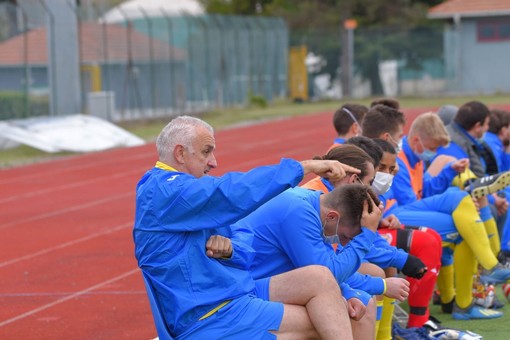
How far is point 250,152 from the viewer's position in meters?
19.9

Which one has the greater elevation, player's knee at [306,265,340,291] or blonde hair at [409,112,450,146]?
blonde hair at [409,112,450,146]

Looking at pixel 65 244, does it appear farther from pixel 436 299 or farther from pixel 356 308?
pixel 356 308

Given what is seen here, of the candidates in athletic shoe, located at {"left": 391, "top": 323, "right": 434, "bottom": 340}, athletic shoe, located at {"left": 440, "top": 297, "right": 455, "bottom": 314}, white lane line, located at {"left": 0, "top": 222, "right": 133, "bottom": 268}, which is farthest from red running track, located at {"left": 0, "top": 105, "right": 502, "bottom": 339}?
athletic shoe, located at {"left": 440, "top": 297, "right": 455, "bottom": 314}

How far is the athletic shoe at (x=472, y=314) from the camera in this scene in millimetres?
7102

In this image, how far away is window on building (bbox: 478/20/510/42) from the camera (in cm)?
4097

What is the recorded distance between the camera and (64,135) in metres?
21.5

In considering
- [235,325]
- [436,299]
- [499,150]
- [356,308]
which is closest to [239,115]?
[499,150]

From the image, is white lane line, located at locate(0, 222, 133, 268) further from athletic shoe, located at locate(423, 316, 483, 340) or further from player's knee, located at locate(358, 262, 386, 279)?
player's knee, located at locate(358, 262, 386, 279)

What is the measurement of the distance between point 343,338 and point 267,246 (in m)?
0.69

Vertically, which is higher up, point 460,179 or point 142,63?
point 460,179

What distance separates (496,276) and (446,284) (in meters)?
0.67

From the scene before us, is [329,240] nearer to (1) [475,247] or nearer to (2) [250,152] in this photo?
(1) [475,247]

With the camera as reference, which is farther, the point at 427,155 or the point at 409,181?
the point at 427,155

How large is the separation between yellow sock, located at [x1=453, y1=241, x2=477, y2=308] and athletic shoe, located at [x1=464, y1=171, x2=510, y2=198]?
0.45m
